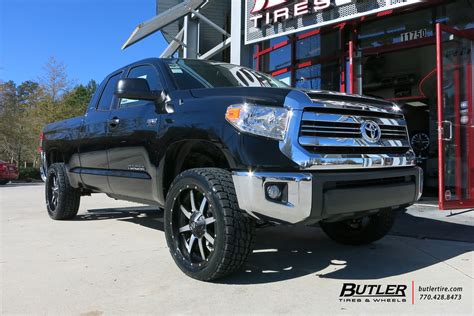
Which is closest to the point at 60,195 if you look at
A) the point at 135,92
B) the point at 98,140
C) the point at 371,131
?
the point at 98,140

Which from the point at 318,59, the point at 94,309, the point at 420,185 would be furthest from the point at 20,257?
the point at 318,59

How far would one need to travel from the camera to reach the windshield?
408 cm

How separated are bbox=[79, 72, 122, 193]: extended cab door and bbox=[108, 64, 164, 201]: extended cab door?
180 mm


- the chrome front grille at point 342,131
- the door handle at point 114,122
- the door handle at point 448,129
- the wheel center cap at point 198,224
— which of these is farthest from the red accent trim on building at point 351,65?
the wheel center cap at point 198,224

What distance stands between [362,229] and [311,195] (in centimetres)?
190

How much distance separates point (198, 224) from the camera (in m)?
3.47

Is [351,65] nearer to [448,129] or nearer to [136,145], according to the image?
[448,129]

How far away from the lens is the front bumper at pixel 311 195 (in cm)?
296

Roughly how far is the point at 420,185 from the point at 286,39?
7312 millimetres

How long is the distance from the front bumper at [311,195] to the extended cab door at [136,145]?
Answer: 4.00 ft

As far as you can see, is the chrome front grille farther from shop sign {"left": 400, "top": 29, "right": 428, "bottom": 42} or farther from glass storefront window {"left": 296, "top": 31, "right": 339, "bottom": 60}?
glass storefront window {"left": 296, "top": 31, "right": 339, "bottom": 60}

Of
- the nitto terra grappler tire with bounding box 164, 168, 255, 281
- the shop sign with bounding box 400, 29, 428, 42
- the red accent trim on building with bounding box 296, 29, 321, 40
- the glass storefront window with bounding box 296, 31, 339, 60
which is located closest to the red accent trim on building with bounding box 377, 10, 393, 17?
the shop sign with bounding box 400, 29, 428, 42

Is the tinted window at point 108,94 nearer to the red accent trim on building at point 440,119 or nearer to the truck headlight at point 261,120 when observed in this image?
the truck headlight at point 261,120

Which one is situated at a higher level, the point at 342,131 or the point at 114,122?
the point at 114,122
